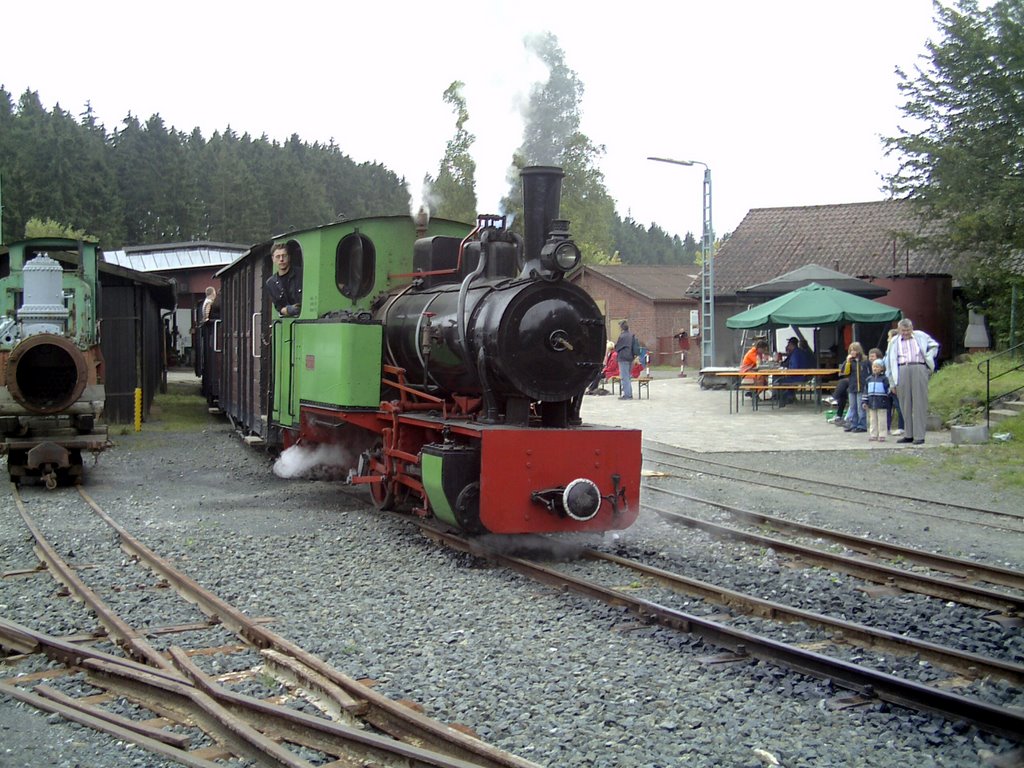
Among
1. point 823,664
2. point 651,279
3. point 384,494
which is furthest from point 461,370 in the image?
point 651,279

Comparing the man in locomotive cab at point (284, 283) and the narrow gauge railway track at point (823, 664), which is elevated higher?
the man in locomotive cab at point (284, 283)

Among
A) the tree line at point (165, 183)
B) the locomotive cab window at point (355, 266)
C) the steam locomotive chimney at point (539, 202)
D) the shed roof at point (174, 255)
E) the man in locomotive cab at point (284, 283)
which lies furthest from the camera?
the tree line at point (165, 183)

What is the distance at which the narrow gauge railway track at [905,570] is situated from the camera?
6.27 metres

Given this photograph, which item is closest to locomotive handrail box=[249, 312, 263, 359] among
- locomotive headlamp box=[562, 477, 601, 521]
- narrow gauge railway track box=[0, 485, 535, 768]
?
locomotive headlamp box=[562, 477, 601, 521]

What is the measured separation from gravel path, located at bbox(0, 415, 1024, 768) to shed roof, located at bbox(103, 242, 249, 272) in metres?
33.5

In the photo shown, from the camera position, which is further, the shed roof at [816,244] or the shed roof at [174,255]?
the shed roof at [174,255]

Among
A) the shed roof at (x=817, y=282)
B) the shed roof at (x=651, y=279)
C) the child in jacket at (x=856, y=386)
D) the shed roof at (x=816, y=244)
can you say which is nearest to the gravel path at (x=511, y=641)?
the child in jacket at (x=856, y=386)

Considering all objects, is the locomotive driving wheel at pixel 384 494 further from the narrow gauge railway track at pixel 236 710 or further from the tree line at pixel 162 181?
the tree line at pixel 162 181

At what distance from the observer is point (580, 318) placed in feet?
25.4

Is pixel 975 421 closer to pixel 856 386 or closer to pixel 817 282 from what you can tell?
pixel 856 386

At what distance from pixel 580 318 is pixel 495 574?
1.99 m

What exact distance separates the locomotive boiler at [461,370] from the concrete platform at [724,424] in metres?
6.41

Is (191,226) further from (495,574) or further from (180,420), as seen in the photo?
(495,574)

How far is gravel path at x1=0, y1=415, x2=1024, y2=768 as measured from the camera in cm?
409
